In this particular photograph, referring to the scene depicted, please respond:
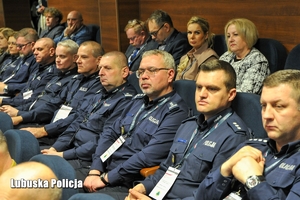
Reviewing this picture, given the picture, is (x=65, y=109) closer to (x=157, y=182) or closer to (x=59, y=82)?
(x=59, y=82)

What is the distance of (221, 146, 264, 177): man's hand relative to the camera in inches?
79.2

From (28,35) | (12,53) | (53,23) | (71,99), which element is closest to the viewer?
(71,99)

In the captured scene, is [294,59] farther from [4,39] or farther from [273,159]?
[4,39]

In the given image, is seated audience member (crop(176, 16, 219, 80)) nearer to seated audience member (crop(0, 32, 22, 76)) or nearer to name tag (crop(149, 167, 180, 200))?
name tag (crop(149, 167, 180, 200))

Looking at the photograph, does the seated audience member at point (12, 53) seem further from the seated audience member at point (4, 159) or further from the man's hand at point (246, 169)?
the man's hand at point (246, 169)

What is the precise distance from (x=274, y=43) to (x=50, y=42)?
260 centimetres

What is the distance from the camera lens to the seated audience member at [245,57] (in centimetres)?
352

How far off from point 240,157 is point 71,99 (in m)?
2.60

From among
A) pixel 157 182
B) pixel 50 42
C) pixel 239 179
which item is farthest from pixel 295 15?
pixel 50 42

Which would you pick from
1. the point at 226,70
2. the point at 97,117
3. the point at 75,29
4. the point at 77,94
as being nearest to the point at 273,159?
the point at 226,70

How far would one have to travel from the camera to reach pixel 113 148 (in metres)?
3.20

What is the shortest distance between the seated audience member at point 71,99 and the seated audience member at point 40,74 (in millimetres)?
550

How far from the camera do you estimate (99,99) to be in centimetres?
385

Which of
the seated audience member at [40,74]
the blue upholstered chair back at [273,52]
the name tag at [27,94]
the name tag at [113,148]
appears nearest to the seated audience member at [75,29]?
the seated audience member at [40,74]
